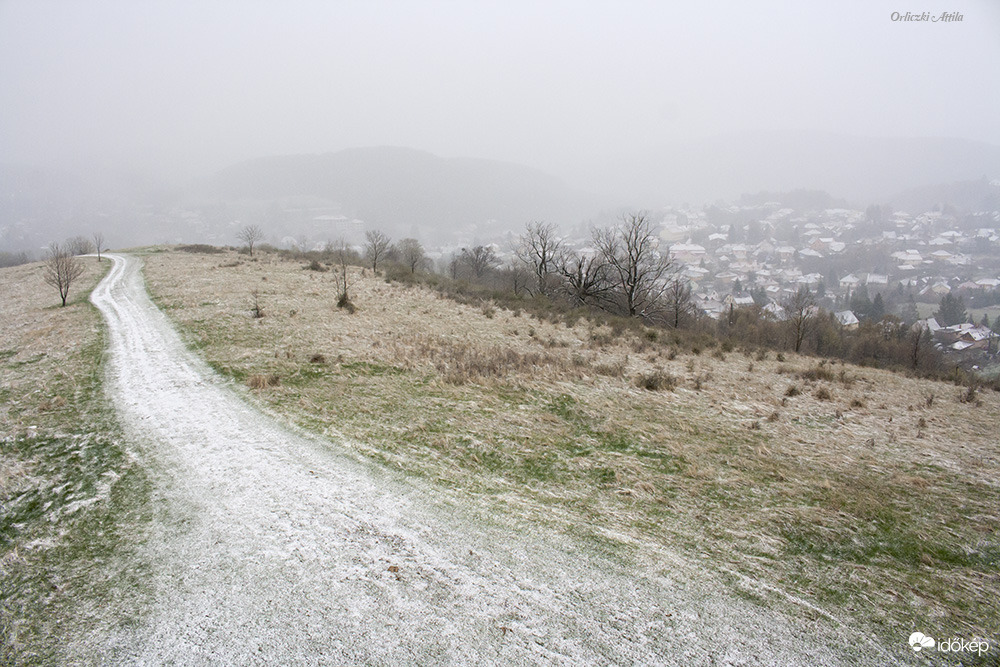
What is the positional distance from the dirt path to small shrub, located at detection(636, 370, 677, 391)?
8676mm

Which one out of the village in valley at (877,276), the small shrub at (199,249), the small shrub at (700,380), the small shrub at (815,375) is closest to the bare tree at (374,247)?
the small shrub at (199,249)

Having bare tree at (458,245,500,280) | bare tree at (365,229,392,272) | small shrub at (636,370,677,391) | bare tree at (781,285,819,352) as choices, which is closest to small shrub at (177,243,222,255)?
bare tree at (365,229,392,272)

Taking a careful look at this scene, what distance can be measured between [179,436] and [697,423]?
1184 cm

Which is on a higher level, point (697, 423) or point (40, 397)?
point (40, 397)

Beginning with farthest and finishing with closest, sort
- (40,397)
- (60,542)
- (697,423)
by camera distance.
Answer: (697,423)
(40,397)
(60,542)

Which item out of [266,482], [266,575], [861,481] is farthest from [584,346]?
[266,575]

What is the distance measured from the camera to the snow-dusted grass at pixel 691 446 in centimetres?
561

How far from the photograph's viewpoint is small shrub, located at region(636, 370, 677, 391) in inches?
541

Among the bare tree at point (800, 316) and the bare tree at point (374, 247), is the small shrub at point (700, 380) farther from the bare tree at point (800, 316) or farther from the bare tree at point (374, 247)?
the bare tree at point (374, 247)

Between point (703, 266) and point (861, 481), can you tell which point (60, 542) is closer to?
point (861, 481)

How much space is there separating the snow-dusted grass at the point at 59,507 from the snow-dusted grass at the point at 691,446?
3.08 meters

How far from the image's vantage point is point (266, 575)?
16.7 feet

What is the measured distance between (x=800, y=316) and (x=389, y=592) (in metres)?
39.9

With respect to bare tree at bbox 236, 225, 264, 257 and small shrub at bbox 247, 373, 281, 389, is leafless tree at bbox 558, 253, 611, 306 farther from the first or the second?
bare tree at bbox 236, 225, 264, 257
